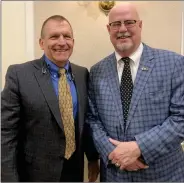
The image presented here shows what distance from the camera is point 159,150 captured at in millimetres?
1285

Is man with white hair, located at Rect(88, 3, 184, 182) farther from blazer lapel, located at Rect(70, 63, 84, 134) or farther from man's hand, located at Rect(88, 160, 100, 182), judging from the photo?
man's hand, located at Rect(88, 160, 100, 182)

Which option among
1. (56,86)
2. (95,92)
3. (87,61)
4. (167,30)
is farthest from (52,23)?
(167,30)

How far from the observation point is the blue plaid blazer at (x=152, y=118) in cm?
130

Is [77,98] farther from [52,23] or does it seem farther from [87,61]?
[87,61]

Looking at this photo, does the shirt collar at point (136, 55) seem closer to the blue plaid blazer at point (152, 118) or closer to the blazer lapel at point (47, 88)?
the blue plaid blazer at point (152, 118)

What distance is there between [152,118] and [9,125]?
78cm

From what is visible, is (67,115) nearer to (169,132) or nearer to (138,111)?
(138,111)

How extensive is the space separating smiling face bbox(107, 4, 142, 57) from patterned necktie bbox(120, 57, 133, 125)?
100 mm

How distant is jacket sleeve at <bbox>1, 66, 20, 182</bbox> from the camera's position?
136 centimetres

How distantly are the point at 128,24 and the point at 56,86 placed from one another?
55cm

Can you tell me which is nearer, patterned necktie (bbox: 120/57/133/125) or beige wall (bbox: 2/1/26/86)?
patterned necktie (bbox: 120/57/133/125)

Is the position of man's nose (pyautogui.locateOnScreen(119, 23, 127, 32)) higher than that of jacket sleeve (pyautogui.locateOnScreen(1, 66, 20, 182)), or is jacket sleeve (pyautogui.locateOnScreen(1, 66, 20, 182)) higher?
man's nose (pyautogui.locateOnScreen(119, 23, 127, 32))

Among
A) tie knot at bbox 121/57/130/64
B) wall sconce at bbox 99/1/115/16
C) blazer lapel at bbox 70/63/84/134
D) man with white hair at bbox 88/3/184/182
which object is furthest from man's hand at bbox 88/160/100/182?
wall sconce at bbox 99/1/115/16

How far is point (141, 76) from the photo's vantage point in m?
1.38
